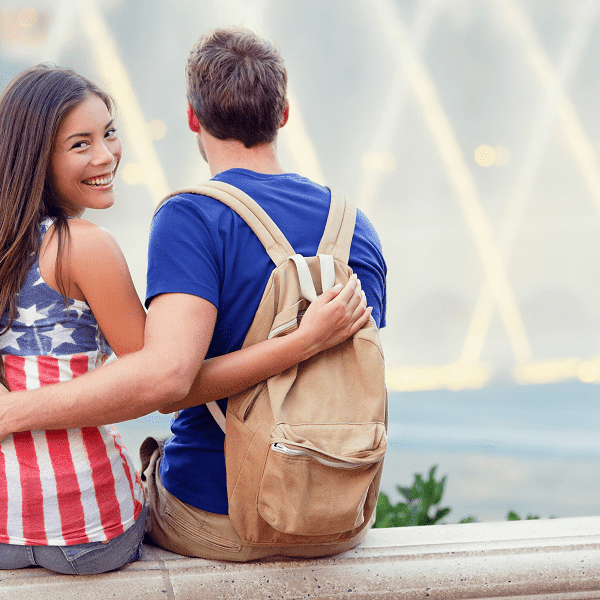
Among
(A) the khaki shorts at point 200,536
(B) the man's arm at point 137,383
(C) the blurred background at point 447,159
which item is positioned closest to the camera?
(B) the man's arm at point 137,383

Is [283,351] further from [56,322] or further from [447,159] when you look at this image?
[447,159]

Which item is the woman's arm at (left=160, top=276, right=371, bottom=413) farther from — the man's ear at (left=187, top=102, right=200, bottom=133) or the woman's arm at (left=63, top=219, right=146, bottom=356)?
the man's ear at (left=187, top=102, right=200, bottom=133)

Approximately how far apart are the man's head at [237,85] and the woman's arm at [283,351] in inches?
16.6

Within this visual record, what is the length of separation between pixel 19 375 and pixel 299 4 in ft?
12.9

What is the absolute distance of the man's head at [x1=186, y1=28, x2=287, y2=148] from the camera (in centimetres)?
150

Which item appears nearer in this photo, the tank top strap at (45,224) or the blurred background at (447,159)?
the tank top strap at (45,224)

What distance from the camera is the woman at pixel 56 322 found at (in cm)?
136

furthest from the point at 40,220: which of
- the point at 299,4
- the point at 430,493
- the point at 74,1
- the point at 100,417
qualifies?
the point at 299,4

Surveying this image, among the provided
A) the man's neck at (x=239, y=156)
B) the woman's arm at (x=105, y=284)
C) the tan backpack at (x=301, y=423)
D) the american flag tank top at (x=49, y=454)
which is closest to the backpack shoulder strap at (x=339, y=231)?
the tan backpack at (x=301, y=423)

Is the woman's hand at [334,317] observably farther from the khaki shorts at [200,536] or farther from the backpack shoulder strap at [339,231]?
the khaki shorts at [200,536]

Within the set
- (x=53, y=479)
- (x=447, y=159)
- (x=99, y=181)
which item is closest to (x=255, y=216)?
(x=99, y=181)

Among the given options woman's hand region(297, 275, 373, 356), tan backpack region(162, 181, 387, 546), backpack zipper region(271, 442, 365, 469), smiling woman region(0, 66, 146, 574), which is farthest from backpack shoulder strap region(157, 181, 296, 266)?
backpack zipper region(271, 442, 365, 469)

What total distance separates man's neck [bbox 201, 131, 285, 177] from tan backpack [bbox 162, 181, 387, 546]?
15cm

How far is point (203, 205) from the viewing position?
4.61 feet
